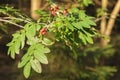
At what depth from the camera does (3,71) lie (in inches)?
257

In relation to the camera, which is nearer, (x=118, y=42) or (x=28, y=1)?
(x=28, y=1)

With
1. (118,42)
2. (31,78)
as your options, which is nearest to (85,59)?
(31,78)

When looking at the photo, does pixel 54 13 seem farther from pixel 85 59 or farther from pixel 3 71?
pixel 3 71

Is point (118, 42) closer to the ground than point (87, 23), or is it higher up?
closer to the ground

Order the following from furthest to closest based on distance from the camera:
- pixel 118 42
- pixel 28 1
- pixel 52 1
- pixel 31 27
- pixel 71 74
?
pixel 118 42, pixel 28 1, pixel 71 74, pixel 52 1, pixel 31 27

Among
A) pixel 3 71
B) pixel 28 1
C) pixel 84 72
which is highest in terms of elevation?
pixel 28 1

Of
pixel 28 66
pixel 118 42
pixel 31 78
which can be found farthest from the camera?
pixel 118 42

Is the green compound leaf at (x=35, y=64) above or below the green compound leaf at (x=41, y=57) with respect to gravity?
below

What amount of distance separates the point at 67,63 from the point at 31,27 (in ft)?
11.4

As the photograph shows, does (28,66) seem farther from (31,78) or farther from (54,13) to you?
(31,78)

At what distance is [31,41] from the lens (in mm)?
1976

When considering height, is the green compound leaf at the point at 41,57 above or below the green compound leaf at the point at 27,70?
above

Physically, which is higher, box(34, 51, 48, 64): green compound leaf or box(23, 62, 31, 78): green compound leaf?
box(34, 51, 48, 64): green compound leaf

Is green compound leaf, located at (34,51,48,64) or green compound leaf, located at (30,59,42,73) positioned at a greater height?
green compound leaf, located at (34,51,48,64)
